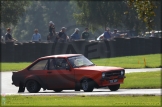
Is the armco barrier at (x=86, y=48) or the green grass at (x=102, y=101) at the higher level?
the armco barrier at (x=86, y=48)

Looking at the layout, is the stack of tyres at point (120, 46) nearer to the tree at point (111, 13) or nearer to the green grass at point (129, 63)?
the green grass at point (129, 63)

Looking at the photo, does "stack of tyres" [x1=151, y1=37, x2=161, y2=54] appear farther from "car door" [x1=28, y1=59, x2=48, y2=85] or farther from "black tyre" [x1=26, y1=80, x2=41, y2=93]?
"black tyre" [x1=26, y1=80, x2=41, y2=93]

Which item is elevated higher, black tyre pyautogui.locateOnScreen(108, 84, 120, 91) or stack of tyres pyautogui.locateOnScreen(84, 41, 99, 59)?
stack of tyres pyautogui.locateOnScreen(84, 41, 99, 59)

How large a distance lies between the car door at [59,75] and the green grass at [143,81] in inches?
87.8

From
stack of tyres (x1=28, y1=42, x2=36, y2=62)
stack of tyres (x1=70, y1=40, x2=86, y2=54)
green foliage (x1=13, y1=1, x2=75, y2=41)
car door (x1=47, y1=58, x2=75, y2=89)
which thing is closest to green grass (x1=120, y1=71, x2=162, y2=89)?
car door (x1=47, y1=58, x2=75, y2=89)

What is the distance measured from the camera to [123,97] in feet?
56.3

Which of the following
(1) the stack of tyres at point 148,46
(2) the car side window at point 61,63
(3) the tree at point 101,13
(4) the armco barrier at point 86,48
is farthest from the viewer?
(3) the tree at point 101,13

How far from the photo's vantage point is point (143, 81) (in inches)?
885

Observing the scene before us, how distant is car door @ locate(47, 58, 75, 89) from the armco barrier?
654 inches

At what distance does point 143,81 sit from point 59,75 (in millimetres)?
3471

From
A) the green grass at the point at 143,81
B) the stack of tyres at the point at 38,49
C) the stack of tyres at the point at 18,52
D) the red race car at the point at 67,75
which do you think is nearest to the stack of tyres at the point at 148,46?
the stack of tyres at the point at 38,49

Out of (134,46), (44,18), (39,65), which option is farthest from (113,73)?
(44,18)

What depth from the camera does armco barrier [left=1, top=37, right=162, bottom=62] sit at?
3825cm

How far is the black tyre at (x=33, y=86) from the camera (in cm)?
2114
